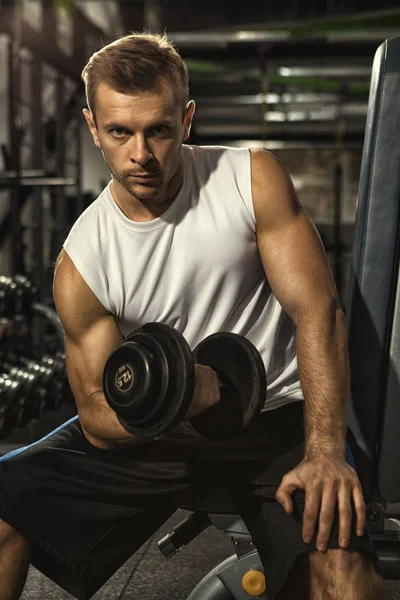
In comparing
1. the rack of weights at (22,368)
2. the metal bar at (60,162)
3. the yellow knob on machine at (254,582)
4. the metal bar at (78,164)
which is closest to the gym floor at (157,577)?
the yellow knob on machine at (254,582)

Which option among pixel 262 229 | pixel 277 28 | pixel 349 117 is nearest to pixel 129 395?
pixel 262 229

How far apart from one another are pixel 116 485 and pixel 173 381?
1.16 ft

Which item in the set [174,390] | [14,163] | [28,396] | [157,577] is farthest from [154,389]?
[14,163]

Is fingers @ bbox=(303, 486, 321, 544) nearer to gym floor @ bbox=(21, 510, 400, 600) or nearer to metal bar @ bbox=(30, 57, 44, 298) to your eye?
gym floor @ bbox=(21, 510, 400, 600)

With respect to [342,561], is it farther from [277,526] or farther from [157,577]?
[157,577]

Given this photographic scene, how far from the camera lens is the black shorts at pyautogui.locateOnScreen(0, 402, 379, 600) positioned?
1.41m

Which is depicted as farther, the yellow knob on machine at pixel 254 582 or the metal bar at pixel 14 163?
the metal bar at pixel 14 163

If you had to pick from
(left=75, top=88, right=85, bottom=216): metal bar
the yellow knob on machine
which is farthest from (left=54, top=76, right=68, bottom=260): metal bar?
the yellow knob on machine

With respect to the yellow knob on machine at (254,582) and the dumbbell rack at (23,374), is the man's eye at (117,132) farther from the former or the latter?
the dumbbell rack at (23,374)

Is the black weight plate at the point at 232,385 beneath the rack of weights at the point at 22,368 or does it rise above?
above

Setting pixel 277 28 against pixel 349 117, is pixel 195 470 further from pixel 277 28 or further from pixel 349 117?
pixel 349 117

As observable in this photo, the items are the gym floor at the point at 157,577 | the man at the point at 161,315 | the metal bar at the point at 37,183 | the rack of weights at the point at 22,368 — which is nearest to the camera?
the man at the point at 161,315

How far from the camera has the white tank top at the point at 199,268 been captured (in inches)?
56.7

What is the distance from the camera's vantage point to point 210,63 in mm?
5820
